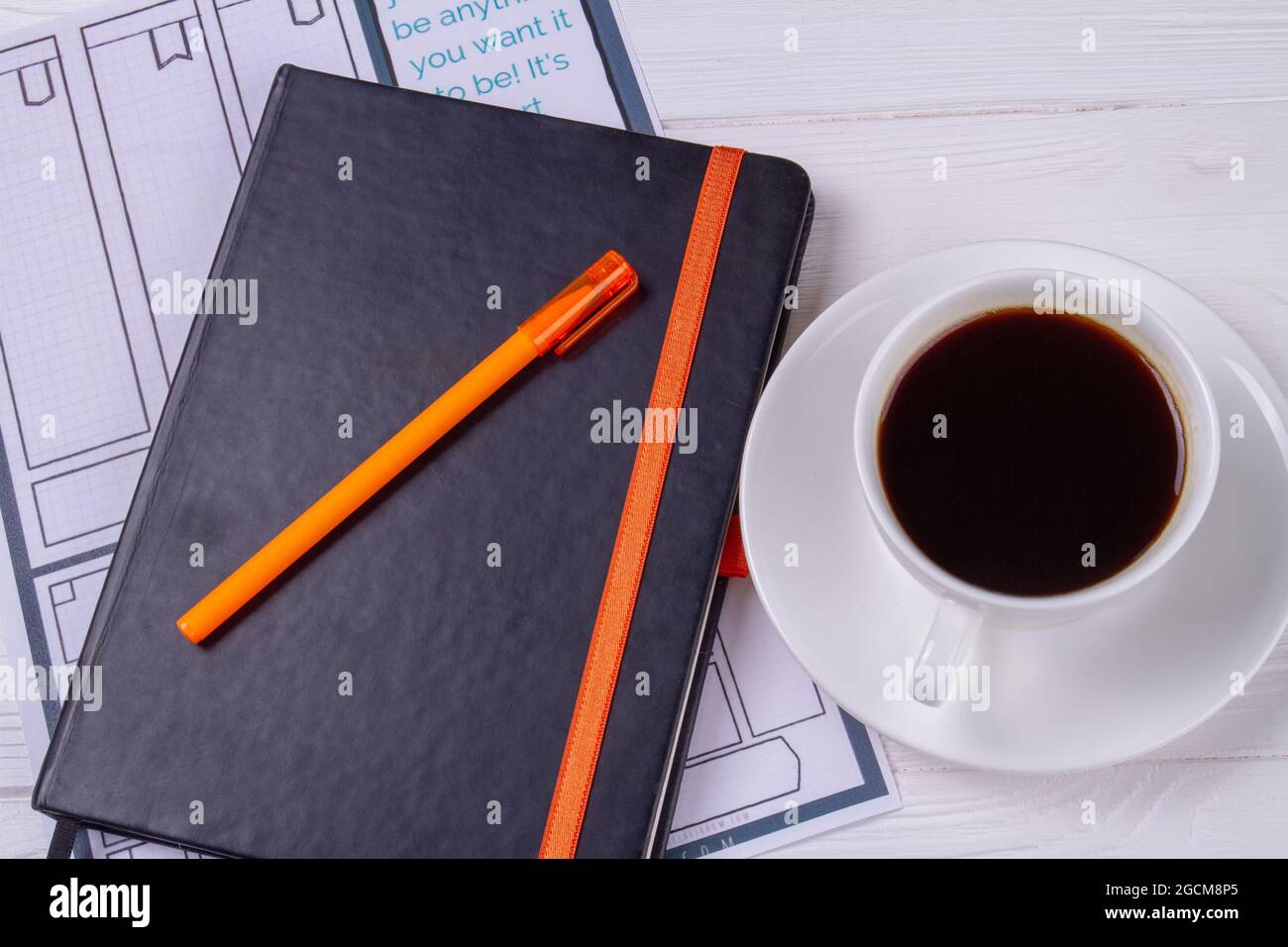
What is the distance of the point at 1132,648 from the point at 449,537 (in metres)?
0.35

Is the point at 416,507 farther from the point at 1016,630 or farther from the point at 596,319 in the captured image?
the point at 1016,630

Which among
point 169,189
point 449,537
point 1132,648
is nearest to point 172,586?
point 449,537

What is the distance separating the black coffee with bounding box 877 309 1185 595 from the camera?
469 millimetres

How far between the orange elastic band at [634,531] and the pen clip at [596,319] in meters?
0.03

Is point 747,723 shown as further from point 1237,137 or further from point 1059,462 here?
point 1237,137

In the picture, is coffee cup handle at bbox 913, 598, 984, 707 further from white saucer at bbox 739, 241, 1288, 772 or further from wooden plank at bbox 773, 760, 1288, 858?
wooden plank at bbox 773, 760, 1288, 858

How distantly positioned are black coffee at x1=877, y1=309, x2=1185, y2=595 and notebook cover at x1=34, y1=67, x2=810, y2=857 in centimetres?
11

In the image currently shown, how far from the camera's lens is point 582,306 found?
56cm

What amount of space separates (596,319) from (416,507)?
138 millimetres

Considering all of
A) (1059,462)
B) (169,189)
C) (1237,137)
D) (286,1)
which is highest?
(286,1)

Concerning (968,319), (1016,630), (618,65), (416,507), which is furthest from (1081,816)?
(618,65)

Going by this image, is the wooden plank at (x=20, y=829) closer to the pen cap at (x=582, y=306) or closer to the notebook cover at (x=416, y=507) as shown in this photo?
the notebook cover at (x=416, y=507)
